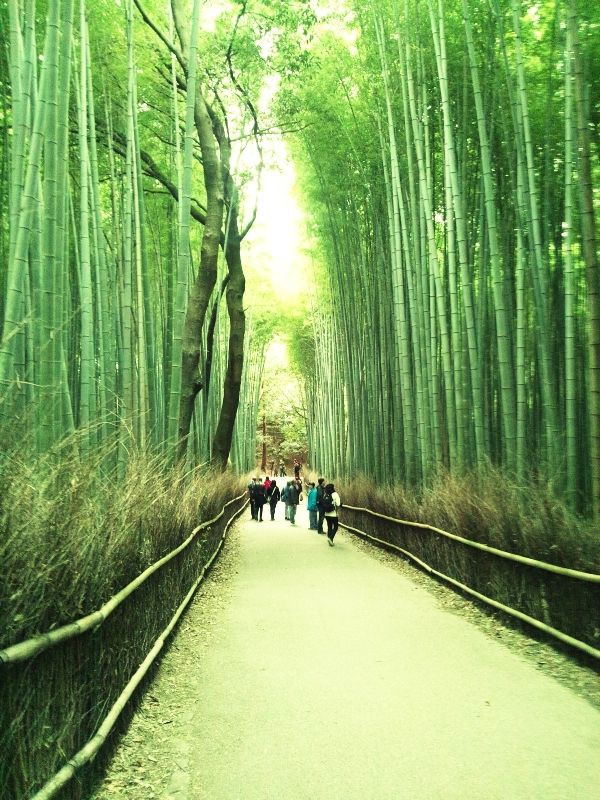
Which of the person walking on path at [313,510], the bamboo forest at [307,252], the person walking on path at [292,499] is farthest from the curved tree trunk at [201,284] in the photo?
the person walking on path at [292,499]

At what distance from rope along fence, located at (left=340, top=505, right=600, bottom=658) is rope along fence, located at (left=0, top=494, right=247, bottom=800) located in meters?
2.05

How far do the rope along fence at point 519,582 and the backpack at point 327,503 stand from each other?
7.78ft

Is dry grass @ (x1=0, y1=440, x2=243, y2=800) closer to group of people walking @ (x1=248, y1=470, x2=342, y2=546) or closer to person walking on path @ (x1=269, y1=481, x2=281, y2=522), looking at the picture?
group of people walking @ (x1=248, y1=470, x2=342, y2=546)

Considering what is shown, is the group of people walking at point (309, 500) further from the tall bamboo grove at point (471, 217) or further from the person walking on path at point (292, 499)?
the tall bamboo grove at point (471, 217)

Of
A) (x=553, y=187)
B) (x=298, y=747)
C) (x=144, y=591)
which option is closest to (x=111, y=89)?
(x=553, y=187)

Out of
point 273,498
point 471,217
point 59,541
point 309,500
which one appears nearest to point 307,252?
point 309,500

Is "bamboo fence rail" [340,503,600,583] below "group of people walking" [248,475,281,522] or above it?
above

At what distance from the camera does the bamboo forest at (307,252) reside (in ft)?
8.09

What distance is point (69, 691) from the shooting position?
2002mm

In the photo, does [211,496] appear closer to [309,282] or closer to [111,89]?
[111,89]

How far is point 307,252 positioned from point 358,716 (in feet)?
37.2

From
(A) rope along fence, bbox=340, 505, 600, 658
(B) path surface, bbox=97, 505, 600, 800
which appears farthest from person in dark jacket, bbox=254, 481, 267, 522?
(B) path surface, bbox=97, 505, 600, 800

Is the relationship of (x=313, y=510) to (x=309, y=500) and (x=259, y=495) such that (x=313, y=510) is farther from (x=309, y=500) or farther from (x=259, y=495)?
(x=259, y=495)

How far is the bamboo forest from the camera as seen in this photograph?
8.09ft
